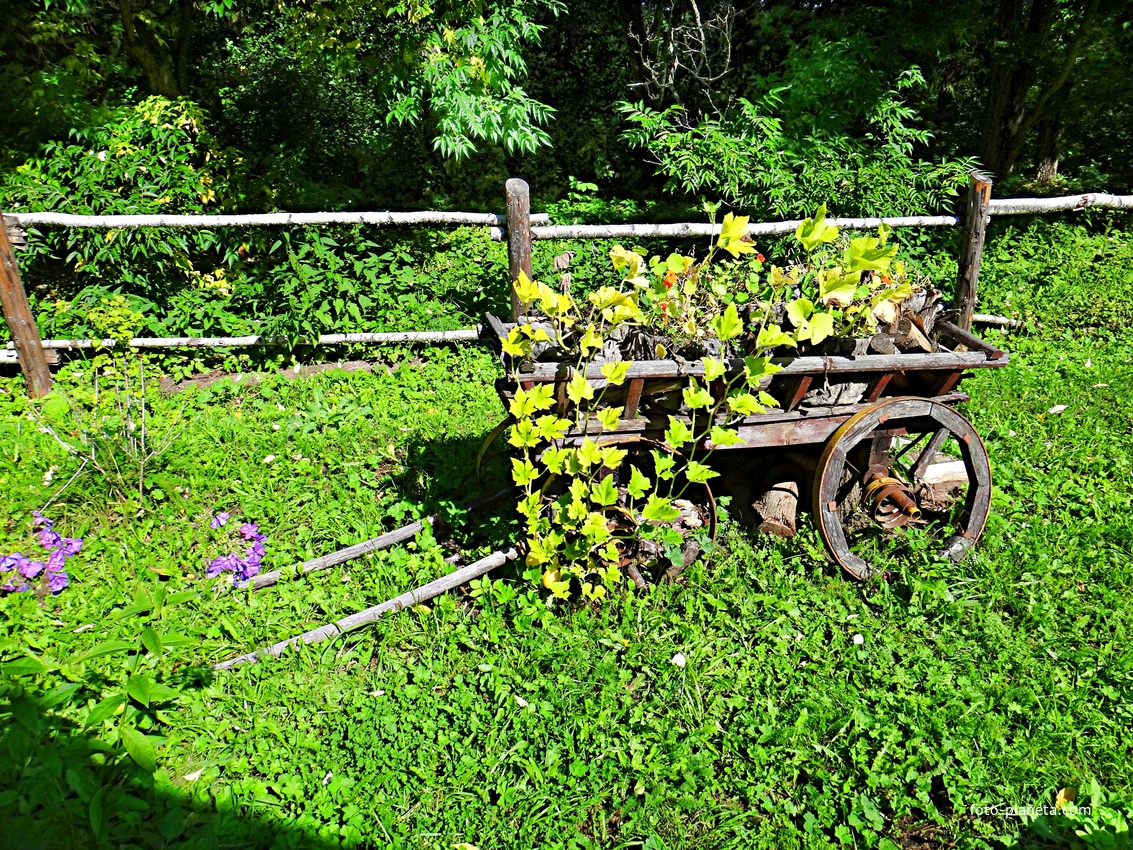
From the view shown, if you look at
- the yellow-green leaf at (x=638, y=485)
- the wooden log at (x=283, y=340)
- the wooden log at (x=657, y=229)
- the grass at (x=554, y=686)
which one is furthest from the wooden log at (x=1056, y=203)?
the yellow-green leaf at (x=638, y=485)

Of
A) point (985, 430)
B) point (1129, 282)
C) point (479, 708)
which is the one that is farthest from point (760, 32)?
point (479, 708)

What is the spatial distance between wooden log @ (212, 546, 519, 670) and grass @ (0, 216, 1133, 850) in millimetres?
56

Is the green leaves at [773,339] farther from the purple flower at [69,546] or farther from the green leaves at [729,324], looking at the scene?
the purple flower at [69,546]

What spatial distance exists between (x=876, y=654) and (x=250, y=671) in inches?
101

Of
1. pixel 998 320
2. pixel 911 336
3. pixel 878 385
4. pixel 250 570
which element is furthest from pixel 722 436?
pixel 998 320

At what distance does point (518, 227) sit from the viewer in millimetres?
4984

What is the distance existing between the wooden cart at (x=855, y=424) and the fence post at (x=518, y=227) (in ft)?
6.02

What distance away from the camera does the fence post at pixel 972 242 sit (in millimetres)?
5172

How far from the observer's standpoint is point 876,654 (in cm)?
315

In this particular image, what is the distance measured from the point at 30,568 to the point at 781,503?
3425 millimetres

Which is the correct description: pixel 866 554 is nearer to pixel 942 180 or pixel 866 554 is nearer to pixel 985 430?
pixel 985 430

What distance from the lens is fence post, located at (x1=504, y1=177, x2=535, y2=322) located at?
Result: 489cm

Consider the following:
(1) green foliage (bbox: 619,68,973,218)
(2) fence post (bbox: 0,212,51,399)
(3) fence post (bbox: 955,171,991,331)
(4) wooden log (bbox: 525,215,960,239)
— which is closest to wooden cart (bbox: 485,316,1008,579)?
(3) fence post (bbox: 955,171,991,331)

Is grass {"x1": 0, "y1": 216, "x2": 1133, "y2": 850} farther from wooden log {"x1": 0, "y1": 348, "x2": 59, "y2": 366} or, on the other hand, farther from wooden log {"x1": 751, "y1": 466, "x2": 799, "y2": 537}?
wooden log {"x1": 0, "y1": 348, "x2": 59, "y2": 366}
